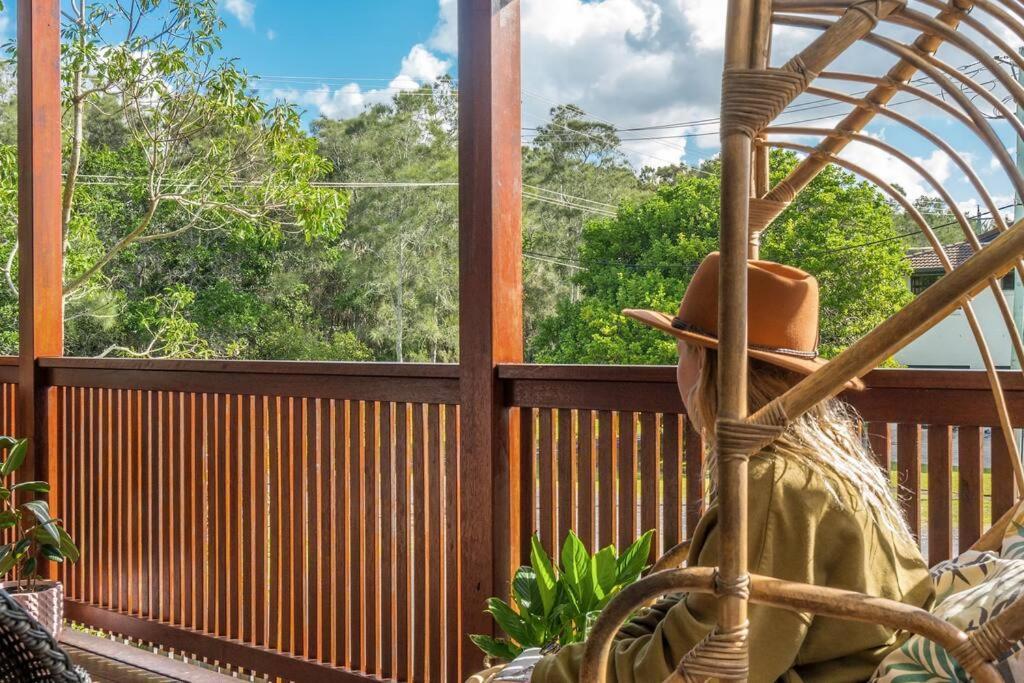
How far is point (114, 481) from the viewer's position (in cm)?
369

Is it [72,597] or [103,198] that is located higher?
[103,198]

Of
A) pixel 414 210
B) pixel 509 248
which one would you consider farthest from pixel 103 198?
pixel 509 248

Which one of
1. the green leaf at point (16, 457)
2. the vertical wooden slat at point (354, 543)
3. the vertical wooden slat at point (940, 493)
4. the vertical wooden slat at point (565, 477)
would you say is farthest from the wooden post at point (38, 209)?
the vertical wooden slat at point (940, 493)

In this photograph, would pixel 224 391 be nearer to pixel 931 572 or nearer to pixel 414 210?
pixel 931 572

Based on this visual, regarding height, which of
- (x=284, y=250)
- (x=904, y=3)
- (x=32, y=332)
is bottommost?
(x=32, y=332)

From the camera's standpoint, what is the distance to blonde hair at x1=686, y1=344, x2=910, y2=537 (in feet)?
4.00

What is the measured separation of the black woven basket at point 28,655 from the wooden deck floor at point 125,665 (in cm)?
216

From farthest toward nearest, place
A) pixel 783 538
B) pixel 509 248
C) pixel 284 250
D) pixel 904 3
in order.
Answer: pixel 284 250, pixel 509 248, pixel 783 538, pixel 904 3

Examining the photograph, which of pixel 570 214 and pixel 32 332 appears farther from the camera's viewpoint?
pixel 570 214

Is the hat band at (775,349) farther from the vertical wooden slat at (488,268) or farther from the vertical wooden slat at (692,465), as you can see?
the vertical wooden slat at (488,268)

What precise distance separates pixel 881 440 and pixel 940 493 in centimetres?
15

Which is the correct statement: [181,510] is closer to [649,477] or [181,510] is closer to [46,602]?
[46,602]

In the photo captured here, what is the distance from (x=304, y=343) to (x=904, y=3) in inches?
489

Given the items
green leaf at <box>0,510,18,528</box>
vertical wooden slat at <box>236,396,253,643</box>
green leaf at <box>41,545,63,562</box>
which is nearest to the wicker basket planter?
green leaf at <box>41,545,63,562</box>
